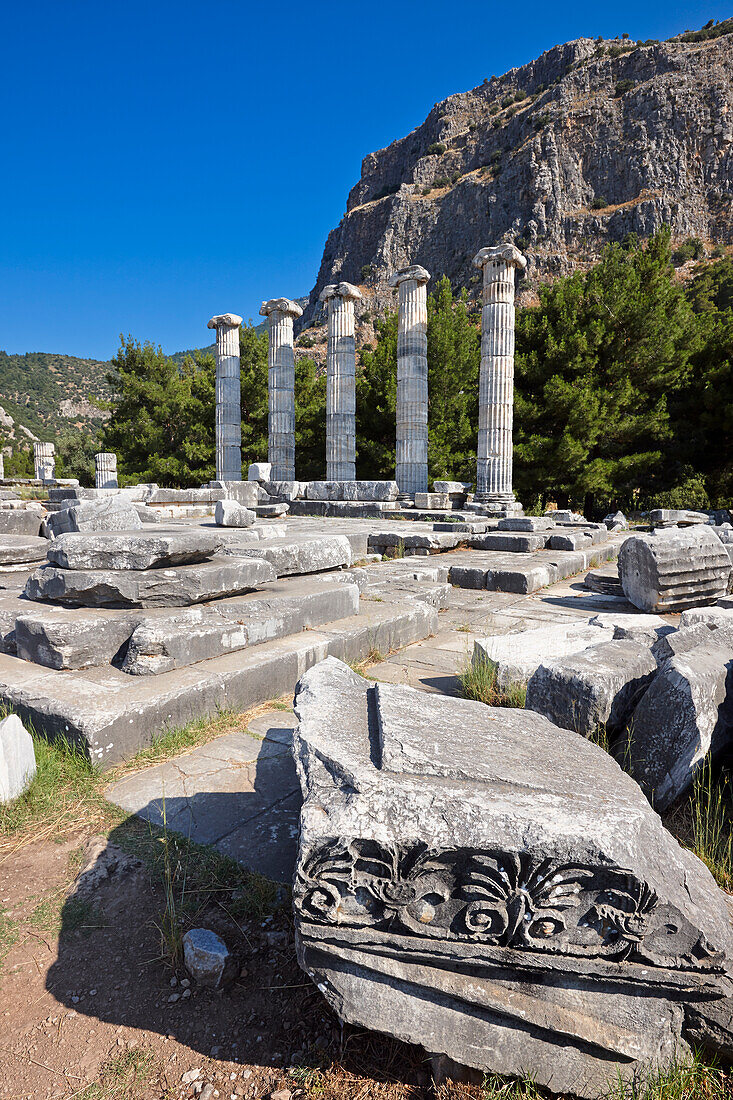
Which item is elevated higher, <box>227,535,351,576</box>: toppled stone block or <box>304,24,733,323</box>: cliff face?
<box>304,24,733,323</box>: cliff face

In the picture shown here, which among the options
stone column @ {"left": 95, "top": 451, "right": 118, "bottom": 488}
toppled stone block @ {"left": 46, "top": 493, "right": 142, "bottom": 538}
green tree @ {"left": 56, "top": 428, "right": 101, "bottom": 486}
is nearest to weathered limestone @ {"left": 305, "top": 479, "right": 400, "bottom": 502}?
toppled stone block @ {"left": 46, "top": 493, "right": 142, "bottom": 538}

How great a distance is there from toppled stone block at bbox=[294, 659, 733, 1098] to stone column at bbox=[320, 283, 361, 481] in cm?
1610

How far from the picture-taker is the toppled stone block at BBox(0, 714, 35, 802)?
2354mm

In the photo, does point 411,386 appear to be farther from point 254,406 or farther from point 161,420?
point 161,420

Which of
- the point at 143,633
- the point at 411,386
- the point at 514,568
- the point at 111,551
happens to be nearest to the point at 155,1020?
the point at 143,633

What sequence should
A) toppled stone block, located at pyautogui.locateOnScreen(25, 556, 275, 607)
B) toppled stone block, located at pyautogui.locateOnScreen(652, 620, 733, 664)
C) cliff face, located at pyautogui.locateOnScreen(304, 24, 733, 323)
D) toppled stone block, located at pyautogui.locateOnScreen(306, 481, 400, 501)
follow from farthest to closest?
cliff face, located at pyautogui.locateOnScreen(304, 24, 733, 323)
toppled stone block, located at pyautogui.locateOnScreen(306, 481, 400, 501)
toppled stone block, located at pyautogui.locateOnScreen(25, 556, 275, 607)
toppled stone block, located at pyautogui.locateOnScreen(652, 620, 733, 664)

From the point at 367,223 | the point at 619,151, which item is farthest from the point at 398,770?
the point at 367,223

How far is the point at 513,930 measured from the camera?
4.33 feet

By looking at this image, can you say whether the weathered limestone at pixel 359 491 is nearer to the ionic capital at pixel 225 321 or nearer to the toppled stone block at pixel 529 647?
the ionic capital at pixel 225 321

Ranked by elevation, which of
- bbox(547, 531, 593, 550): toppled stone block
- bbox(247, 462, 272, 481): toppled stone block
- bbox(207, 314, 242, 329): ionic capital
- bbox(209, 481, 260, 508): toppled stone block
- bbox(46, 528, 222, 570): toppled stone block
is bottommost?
bbox(547, 531, 593, 550): toppled stone block

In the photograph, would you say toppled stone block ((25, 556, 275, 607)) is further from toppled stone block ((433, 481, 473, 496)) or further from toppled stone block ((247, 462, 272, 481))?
toppled stone block ((247, 462, 272, 481))

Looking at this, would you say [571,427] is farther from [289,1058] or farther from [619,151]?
[619,151]

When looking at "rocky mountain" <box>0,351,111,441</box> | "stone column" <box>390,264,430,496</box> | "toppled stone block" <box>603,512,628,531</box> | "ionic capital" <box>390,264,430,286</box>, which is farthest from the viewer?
"rocky mountain" <box>0,351,111,441</box>

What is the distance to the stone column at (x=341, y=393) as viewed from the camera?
17.0 meters
